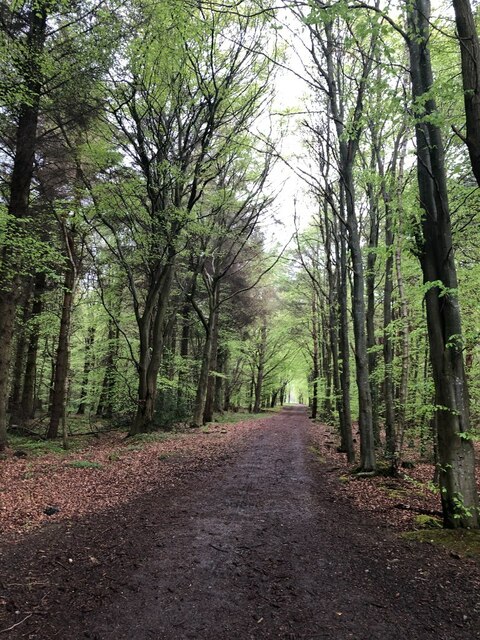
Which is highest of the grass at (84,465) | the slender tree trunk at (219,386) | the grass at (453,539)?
the slender tree trunk at (219,386)

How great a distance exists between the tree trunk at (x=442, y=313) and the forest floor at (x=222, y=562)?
72cm

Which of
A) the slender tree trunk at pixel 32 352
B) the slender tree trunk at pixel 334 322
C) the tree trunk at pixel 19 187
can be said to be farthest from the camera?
the slender tree trunk at pixel 32 352

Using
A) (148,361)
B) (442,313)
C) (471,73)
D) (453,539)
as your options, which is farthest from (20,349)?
(471,73)

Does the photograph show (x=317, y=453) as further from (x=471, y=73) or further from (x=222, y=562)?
(x=471, y=73)

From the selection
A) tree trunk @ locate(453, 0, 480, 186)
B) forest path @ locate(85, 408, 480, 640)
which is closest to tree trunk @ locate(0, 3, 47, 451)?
forest path @ locate(85, 408, 480, 640)

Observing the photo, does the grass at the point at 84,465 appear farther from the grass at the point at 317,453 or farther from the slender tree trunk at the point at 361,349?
the slender tree trunk at the point at 361,349

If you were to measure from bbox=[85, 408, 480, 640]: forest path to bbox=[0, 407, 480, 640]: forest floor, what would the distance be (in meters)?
0.02

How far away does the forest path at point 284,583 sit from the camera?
10.1ft

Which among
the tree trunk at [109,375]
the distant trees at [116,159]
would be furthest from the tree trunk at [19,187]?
the tree trunk at [109,375]

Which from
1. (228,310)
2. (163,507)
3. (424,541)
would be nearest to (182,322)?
(228,310)

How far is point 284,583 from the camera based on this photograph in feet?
12.4

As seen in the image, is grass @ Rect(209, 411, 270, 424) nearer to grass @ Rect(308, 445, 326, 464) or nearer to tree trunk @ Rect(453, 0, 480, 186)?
grass @ Rect(308, 445, 326, 464)

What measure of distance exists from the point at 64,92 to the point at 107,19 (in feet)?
6.99

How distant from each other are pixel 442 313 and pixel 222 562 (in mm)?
4272
